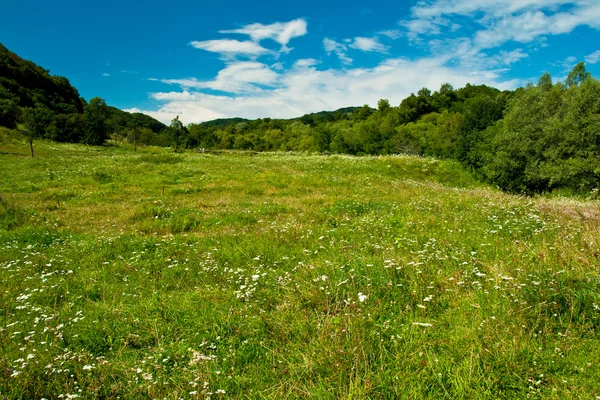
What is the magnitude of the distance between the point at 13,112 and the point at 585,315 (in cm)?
9588

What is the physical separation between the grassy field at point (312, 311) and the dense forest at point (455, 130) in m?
32.2

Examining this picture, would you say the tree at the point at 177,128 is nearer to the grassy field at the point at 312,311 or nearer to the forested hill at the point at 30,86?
the forested hill at the point at 30,86

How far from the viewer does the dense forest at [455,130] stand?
34.5m

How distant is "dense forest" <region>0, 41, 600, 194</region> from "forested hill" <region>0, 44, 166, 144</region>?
0.81 ft

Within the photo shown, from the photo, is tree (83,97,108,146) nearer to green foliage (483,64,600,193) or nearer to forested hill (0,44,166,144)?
forested hill (0,44,166,144)

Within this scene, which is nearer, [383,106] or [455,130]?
[455,130]

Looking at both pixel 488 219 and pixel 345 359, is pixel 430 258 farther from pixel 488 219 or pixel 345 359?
pixel 488 219

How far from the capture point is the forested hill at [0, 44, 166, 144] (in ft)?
232

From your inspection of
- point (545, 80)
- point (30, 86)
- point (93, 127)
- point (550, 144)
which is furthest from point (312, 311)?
point (30, 86)

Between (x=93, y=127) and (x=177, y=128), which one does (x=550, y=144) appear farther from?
(x=93, y=127)

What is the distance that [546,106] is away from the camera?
1622 inches

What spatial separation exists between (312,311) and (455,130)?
93.8m

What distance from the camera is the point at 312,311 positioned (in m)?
4.88

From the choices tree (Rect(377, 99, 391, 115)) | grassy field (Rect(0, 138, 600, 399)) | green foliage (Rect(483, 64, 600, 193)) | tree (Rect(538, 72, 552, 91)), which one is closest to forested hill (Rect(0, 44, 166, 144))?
grassy field (Rect(0, 138, 600, 399))
